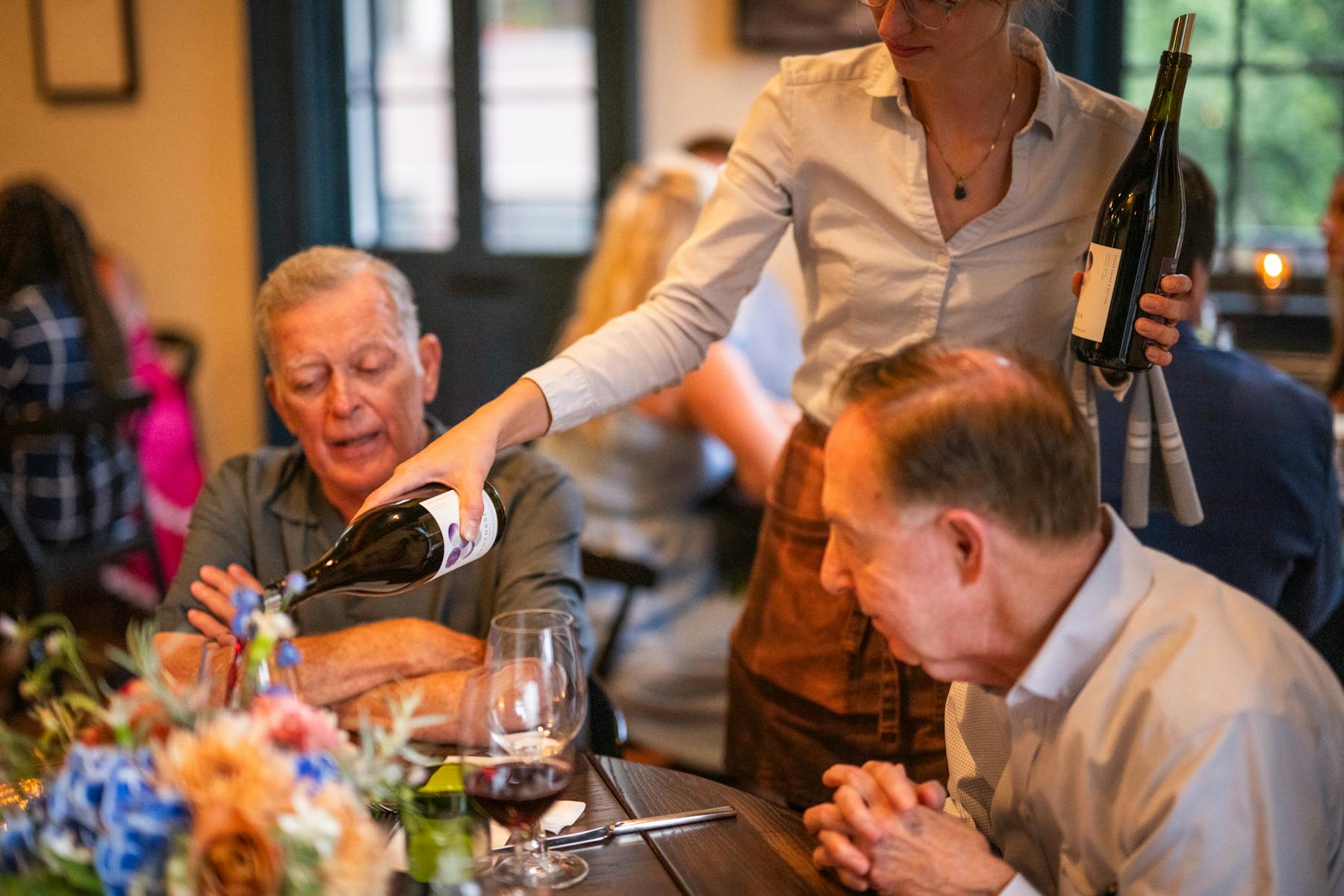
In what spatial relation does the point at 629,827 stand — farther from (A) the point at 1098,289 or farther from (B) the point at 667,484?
(B) the point at 667,484

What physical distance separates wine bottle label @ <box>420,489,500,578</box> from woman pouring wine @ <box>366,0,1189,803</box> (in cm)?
14

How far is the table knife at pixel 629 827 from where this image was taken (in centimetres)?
124

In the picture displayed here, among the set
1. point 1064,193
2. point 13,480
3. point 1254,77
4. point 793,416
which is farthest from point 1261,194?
point 13,480

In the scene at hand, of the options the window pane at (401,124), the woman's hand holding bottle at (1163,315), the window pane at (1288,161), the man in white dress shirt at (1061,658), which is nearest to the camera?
the man in white dress shirt at (1061,658)

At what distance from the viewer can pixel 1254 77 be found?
3.82m

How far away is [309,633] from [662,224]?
1.45 metres

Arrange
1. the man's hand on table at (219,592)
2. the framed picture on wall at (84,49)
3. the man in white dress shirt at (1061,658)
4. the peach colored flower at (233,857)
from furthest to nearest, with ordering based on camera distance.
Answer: the framed picture on wall at (84,49) → the man's hand on table at (219,592) → the man in white dress shirt at (1061,658) → the peach colored flower at (233,857)

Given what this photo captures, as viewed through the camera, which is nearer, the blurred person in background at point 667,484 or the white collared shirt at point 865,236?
the white collared shirt at point 865,236

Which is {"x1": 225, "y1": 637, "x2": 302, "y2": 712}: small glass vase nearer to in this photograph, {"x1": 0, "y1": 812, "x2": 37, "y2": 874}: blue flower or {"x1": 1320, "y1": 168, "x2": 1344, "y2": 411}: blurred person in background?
{"x1": 0, "y1": 812, "x2": 37, "y2": 874}: blue flower

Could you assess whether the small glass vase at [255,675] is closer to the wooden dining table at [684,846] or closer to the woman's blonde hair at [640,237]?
the wooden dining table at [684,846]

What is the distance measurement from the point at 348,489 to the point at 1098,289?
1.07m

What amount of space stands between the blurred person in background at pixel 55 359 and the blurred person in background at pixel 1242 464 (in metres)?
2.88

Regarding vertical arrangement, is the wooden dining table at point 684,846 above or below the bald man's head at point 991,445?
below

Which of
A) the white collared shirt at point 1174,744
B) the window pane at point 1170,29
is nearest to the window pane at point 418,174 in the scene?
the window pane at point 1170,29
